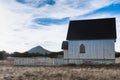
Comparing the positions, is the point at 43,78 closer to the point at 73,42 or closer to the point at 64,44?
the point at 73,42

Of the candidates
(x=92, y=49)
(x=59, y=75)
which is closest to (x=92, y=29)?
(x=92, y=49)

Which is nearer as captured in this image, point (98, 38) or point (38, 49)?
point (98, 38)

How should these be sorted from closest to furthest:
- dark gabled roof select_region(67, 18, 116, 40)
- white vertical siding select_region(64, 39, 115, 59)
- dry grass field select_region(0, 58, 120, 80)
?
dry grass field select_region(0, 58, 120, 80)
white vertical siding select_region(64, 39, 115, 59)
dark gabled roof select_region(67, 18, 116, 40)

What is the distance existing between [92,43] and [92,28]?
2515 mm

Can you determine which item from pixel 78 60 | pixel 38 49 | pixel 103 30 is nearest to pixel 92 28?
pixel 103 30

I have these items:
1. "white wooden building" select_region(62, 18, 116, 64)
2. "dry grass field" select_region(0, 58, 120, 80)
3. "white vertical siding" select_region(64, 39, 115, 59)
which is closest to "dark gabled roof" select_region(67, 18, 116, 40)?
"white wooden building" select_region(62, 18, 116, 64)

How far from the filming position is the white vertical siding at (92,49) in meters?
36.6

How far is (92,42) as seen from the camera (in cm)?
3756

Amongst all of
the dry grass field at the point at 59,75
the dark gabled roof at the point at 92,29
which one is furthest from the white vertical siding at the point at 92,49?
the dry grass field at the point at 59,75

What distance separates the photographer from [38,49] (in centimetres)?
9469

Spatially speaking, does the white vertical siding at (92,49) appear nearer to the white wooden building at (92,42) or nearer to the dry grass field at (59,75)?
the white wooden building at (92,42)

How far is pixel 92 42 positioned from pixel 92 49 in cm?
105

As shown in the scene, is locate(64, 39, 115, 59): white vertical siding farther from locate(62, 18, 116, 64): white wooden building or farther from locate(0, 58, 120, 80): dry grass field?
locate(0, 58, 120, 80): dry grass field

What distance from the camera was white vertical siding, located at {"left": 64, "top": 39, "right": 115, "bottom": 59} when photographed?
36638 millimetres
